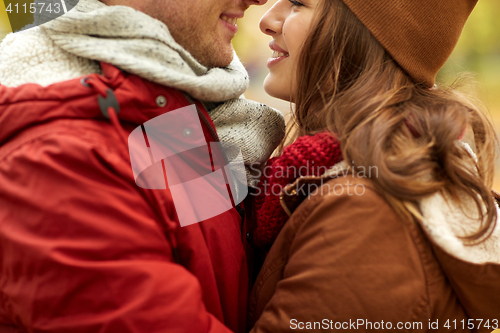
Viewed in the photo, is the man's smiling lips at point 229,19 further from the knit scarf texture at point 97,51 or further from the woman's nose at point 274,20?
the knit scarf texture at point 97,51

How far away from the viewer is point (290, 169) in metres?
0.99

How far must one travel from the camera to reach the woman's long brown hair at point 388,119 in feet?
2.81

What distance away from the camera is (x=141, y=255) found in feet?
2.64

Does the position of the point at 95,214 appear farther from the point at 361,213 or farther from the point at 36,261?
the point at 361,213

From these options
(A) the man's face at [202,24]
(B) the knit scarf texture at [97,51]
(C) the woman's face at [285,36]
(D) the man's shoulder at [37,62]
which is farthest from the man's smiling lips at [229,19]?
(D) the man's shoulder at [37,62]

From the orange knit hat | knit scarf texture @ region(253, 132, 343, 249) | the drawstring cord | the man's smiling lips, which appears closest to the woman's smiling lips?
the man's smiling lips

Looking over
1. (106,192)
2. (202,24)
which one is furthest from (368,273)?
(202,24)

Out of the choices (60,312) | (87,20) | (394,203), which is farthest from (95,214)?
(394,203)

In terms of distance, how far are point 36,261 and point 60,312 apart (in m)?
0.12

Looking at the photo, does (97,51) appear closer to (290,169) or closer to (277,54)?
(290,169)

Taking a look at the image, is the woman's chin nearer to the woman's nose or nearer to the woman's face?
the woman's face

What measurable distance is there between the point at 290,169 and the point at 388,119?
0.28m

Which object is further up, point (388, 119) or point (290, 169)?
point (388, 119)

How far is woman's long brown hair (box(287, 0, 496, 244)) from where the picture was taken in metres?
0.86
